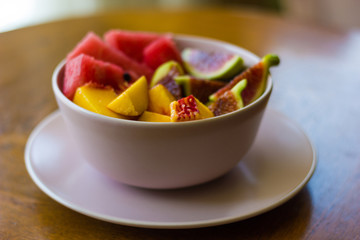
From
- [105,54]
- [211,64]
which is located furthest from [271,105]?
[105,54]

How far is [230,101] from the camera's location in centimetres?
82

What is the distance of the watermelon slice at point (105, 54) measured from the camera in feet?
3.11

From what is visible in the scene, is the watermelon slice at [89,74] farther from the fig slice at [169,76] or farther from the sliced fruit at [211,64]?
the sliced fruit at [211,64]

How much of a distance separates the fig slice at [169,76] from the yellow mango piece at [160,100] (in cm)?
6

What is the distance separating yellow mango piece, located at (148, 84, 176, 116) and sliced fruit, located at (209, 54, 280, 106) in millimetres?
106

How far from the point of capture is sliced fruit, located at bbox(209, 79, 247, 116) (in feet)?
2.66

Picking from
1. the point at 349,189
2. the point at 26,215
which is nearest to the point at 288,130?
the point at 349,189

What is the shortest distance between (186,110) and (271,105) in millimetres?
553

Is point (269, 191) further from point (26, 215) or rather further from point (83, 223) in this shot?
point (26, 215)

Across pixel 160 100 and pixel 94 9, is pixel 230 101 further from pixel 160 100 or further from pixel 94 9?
pixel 94 9

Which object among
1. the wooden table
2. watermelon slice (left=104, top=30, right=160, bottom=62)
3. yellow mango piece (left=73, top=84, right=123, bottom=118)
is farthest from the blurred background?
yellow mango piece (left=73, top=84, right=123, bottom=118)

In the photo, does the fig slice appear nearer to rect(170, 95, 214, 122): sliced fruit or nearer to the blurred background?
rect(170, 95, 214, 122): sliced fruit

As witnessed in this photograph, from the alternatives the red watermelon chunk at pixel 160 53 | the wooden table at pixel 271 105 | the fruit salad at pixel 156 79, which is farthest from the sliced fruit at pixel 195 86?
the wooden table at pixel 271 105

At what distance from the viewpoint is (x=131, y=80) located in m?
0.91
